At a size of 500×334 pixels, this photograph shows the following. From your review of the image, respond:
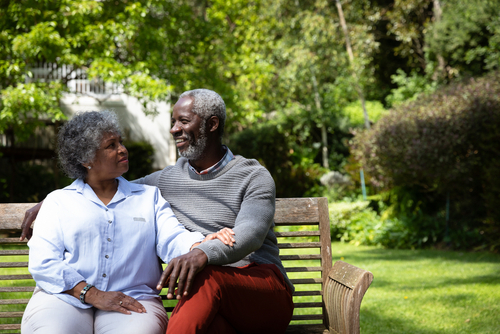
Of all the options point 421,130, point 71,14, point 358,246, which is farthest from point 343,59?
point 71,14

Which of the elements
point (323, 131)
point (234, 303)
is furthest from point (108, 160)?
point (323, 131)

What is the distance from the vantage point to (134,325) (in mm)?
2191

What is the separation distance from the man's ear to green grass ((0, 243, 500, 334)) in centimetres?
256

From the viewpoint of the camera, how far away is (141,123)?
51.6 feet

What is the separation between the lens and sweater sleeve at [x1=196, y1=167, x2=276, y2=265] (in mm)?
2150

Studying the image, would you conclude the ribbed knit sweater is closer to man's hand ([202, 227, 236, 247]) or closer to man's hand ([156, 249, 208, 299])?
man's hand ([202, 227, 236, 247])

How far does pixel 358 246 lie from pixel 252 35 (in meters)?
7.29

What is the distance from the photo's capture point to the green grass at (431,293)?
14.4 ft

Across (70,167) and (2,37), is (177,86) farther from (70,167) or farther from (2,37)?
(70,167)

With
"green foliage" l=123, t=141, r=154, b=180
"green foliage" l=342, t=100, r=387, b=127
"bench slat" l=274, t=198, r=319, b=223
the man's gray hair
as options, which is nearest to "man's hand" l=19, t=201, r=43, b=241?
the man's gray hair

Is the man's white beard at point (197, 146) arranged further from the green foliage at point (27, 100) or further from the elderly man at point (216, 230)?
the green foliage at point (27, 100)

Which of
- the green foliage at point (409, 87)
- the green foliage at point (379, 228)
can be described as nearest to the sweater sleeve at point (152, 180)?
the green foliage at point (379, 228)

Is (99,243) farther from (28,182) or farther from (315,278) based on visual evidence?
(28,182)

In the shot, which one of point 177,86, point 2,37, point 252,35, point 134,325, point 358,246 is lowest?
point 358,246
